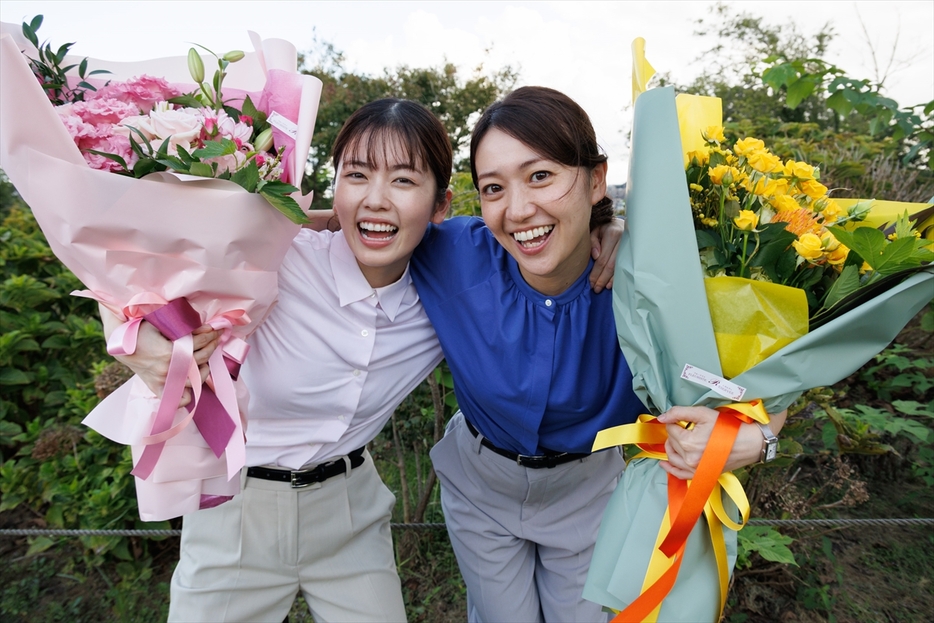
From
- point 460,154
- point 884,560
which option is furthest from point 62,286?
point 460,154

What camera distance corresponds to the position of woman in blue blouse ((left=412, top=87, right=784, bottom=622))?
5.71 feet

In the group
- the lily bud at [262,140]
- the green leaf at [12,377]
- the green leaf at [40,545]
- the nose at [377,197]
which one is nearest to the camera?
the lily bud at [262,140]

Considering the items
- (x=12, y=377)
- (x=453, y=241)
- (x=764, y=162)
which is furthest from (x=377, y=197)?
(x=12, y=377)

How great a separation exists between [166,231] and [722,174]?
133 centimetres

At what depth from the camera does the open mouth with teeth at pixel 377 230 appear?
1.91 meters

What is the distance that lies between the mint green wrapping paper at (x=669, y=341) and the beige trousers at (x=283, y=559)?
0.82 m

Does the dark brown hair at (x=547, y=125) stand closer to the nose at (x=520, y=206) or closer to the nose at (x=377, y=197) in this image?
the nose at (x=520, y=206)

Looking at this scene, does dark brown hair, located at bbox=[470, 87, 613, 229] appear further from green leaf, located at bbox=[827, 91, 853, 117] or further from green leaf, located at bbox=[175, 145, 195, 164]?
green leaf, located at bbox=[827, 91, 853, 117]

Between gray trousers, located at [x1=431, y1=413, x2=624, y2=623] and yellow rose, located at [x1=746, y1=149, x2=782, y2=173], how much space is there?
3.72 feet

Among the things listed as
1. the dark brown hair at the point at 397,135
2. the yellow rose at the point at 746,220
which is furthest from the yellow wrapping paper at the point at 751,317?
the dark brown hair at the point at 397,135

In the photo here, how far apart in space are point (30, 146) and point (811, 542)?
137 inches

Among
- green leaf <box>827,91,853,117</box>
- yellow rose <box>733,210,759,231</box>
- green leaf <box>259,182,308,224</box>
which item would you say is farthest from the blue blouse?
green leaf <box>827,91,853,117</box>

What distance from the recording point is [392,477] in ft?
12.9

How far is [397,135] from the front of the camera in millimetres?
1894
